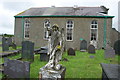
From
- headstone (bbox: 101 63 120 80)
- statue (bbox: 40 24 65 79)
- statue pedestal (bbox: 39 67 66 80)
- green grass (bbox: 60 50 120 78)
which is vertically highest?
statue (bbox: 40 24 65 79)

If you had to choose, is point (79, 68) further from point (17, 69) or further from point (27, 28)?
point (27, 28)

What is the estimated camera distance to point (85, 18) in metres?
18.0

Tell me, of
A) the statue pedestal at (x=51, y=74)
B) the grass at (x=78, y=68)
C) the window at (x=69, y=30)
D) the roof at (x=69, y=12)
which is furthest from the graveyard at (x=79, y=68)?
the roof at (x=69, y=12)

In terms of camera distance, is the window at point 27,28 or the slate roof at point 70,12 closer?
the slate roof at point 70,12

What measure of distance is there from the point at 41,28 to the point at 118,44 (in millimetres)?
11837

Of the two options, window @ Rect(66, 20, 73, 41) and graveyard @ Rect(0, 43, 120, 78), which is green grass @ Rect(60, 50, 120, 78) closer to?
graveyard @ Rect(0, 43, 120, 78)

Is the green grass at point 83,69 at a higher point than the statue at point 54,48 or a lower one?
lower

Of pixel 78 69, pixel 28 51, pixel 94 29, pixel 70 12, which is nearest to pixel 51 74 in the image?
pixel 78 69

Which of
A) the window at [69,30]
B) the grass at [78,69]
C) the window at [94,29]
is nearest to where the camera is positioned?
the grass at [78,69]

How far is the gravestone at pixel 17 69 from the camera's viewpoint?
4.88 meters

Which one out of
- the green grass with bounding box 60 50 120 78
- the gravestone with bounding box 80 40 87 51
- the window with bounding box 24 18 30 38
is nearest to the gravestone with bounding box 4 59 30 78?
the green grass with bounding box 60 50 120 78

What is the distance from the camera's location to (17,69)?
5141mm

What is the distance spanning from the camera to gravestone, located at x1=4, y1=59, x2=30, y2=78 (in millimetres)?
4875

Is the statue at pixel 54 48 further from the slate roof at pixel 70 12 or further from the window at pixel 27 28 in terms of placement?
the window at pixel 27 28
